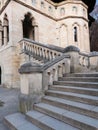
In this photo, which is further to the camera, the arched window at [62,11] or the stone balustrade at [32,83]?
the arched window at [62,11]

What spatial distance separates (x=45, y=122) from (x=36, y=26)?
1478cm

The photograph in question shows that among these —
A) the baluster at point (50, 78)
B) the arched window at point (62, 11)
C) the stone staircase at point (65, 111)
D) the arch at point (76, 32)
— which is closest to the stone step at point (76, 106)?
the stone staircase at point (65, 111)

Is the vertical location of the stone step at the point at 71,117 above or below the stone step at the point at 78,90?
below

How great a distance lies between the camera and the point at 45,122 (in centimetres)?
448

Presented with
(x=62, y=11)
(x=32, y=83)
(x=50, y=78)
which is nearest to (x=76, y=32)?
(x=62, y=11)

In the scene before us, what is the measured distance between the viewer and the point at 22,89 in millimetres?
6148

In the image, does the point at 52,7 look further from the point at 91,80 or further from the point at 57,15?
the point at 91,80

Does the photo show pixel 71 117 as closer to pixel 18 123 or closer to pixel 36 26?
pixel 18 123

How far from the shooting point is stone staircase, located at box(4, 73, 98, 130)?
4.06 meters

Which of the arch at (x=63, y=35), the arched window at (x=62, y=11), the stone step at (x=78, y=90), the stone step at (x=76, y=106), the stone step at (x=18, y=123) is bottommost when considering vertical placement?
the stone step at (x=18, y=123)

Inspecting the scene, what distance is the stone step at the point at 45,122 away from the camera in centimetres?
411

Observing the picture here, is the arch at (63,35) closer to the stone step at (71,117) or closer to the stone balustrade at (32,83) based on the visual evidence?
the stone balustrade at (32,83)

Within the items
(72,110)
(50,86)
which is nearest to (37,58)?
(50,86)

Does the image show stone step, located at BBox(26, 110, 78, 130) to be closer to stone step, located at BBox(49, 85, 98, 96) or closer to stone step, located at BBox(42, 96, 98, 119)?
stone step, located at BBox(42, 96, 98, 119)
